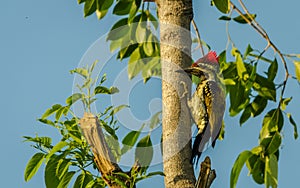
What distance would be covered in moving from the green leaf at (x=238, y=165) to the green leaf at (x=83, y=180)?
0.44 m

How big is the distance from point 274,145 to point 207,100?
280 millimetres

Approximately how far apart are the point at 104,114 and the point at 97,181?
0.70 ft

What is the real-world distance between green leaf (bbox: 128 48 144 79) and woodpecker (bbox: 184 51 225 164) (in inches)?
9.7

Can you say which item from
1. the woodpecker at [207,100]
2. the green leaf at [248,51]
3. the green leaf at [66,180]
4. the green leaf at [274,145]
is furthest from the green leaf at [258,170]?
the green leaf at [66,180]

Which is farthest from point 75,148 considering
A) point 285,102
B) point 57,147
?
point 285,102

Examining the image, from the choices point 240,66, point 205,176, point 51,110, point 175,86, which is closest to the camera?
point 205,176

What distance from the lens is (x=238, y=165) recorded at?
238cm

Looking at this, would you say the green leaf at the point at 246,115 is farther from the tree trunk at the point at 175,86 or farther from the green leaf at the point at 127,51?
the tree trunk at the point at 175,86

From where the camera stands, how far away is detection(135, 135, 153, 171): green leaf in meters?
2.23

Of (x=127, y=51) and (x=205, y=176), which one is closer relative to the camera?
(x=205, y=176)

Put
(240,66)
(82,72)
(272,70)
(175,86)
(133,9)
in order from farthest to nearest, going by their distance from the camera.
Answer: (272,70)
(133,9)
(240,66)
(82,72)
(175,86)

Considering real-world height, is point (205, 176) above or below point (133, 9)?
below

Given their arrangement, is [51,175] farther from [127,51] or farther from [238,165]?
[127,51]

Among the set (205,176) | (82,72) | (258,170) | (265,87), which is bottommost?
(205,176)
